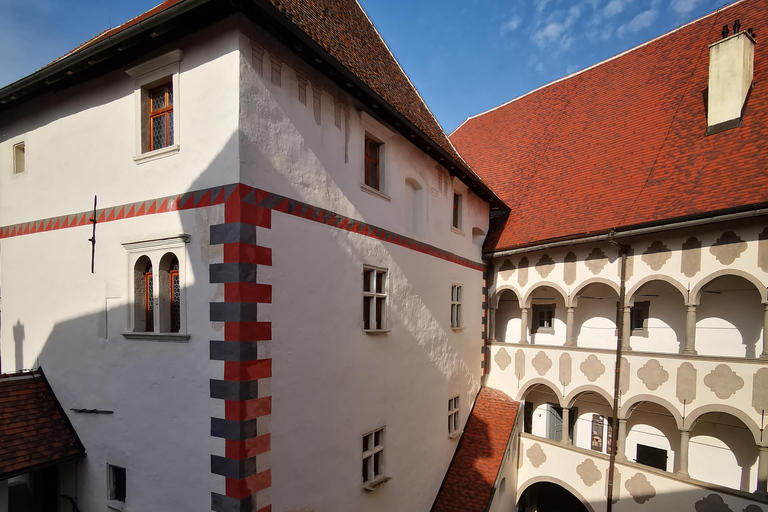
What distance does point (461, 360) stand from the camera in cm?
1239

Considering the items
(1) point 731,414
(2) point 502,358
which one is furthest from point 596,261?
(1) point 731,414

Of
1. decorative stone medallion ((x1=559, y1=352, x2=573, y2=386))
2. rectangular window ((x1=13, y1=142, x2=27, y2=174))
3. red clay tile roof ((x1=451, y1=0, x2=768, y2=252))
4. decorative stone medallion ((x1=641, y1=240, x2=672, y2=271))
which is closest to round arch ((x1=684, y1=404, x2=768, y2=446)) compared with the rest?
decorative stone medallion ((x1=559, y1=352, x2=573, y2=386))

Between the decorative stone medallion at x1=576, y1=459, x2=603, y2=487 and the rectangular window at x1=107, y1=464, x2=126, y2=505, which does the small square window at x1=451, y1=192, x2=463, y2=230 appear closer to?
the decorative stone medallion at x1=576, y1=459, x2=603, y2=487

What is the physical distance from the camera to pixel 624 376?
11039 mm

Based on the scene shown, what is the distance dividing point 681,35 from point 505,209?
809 centimetres

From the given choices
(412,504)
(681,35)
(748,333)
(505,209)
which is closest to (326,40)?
(505,209)

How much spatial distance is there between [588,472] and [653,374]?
320 cm

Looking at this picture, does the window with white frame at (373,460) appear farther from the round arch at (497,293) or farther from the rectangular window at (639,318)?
the rectangular window at (639,318)

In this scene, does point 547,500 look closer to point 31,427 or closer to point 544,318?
point 544,318

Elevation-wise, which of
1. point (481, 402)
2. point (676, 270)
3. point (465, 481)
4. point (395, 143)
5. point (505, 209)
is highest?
point (395, 143)

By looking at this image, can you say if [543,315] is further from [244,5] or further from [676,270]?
[244,5]

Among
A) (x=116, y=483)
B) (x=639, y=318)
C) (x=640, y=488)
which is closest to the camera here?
(x=116, y=483)

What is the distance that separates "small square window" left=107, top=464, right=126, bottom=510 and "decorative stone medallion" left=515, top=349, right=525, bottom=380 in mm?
10400

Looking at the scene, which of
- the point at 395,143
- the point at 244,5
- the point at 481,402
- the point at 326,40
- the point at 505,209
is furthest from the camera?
the point at 505,209
